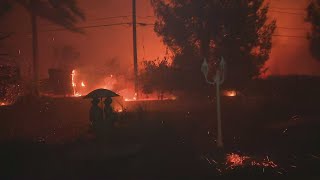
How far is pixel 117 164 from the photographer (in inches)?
484

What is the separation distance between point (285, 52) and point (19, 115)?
115 ft

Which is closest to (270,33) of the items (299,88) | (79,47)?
(299,88)

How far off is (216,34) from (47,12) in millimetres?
16569

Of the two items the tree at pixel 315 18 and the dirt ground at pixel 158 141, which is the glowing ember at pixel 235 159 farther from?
the tree at pixel 315 18

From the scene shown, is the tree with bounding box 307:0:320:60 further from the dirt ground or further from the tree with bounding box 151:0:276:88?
the dirt ground

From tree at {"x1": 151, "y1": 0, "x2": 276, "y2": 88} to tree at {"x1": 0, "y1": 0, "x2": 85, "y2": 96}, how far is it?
31.1 ft

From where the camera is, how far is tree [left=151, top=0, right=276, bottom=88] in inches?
977

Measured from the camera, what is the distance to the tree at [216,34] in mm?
24812

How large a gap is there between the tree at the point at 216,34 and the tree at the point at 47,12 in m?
9.48

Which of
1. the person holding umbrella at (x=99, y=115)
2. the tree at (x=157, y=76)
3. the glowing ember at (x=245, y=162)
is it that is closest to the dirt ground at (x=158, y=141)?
the glowing ember at (x=245, y=162)

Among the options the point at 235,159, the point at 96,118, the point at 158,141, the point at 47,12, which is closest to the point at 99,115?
the point at 96,118

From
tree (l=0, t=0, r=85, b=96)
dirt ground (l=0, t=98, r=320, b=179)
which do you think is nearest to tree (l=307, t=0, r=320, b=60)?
dirt ground (l=0, t=98, r=320, b=179)

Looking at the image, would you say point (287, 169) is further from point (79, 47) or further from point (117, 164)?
point (79, 47)

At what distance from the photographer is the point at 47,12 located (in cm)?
3459
